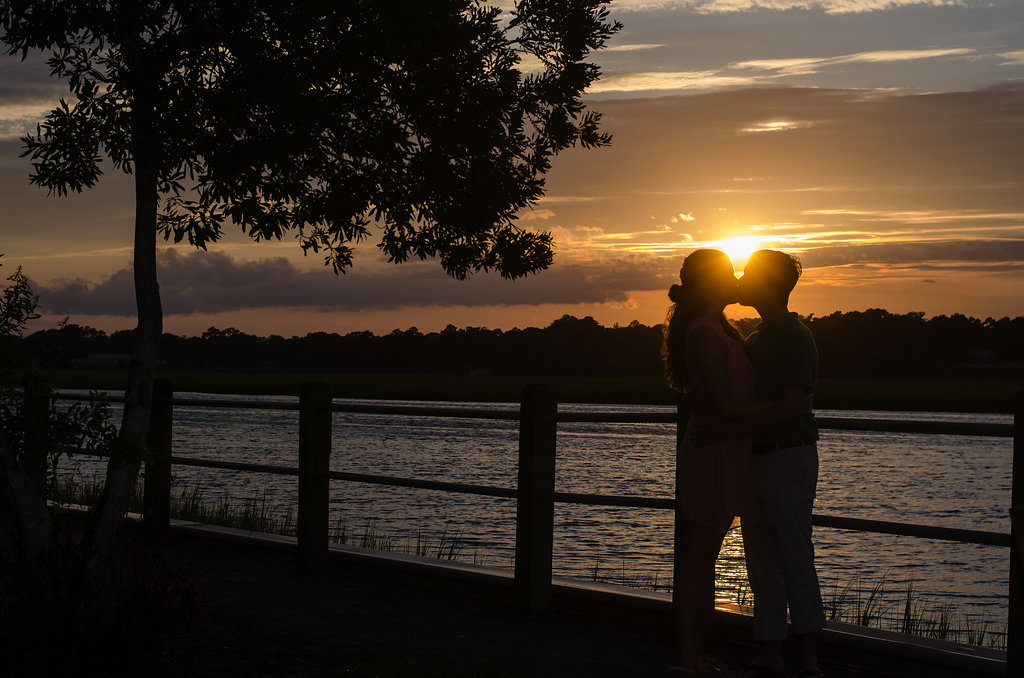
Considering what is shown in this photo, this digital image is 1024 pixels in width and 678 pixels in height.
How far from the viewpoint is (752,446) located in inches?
211

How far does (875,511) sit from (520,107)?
18.3 meters

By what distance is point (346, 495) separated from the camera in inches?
899

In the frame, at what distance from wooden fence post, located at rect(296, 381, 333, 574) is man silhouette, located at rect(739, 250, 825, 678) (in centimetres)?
397

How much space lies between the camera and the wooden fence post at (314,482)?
8.41 m

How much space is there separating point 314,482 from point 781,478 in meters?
4.29

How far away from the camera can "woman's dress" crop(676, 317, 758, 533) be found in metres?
5.32

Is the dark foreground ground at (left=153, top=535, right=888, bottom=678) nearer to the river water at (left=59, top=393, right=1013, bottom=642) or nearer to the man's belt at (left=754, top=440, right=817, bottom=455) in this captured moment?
the man's belt at (left=754, top=440, right=817, bottom=455)

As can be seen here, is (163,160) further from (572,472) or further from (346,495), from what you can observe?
(572,472)

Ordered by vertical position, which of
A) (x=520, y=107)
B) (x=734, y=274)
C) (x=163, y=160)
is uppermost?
(x=520, y=107)

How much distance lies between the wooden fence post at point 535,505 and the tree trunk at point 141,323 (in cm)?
235

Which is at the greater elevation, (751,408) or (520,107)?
(520,107)

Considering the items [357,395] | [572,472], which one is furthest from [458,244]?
[357,395]

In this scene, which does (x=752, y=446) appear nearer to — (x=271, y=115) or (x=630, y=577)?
(x=271, y=115)

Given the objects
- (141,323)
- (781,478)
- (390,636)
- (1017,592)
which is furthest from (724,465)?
(141,323)
